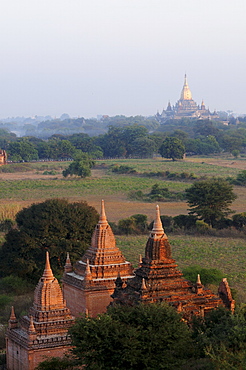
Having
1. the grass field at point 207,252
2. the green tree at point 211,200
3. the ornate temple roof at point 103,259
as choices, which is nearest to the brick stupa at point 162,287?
the ornate temple roof at point 103,259

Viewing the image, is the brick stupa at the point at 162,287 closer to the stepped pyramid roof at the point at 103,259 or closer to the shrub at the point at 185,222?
the stepped pyramid roof at the point at 103,259

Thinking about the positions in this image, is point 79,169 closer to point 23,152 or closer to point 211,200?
point 23,152

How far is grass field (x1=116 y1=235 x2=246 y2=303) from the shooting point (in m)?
35.8

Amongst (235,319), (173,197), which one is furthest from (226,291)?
(173,197)

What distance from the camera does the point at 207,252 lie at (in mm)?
41281

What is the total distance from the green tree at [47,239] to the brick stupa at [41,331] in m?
12.0

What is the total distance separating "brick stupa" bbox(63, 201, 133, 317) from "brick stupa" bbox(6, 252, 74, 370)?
3.03m

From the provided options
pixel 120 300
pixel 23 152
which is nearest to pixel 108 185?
pixel 23 152

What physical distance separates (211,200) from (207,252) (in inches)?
521

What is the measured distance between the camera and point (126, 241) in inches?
1768

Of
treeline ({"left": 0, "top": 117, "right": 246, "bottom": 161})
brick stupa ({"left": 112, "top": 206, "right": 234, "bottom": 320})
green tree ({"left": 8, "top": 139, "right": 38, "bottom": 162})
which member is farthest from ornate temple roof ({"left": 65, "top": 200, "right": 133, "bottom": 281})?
green tree ({"left": 8, "top": 139, "right": 38, "bottom": 162})

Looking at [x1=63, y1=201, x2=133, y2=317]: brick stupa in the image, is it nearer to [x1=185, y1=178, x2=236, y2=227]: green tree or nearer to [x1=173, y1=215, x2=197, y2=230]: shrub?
[x1=173, y1=215, x2=197, y2=230]: shrub

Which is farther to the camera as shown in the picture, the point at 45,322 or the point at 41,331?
the point at 45,322

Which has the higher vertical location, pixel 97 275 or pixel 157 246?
pixel 157 246
